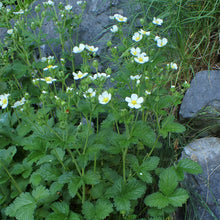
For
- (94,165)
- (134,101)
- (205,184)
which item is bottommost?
(205,184)

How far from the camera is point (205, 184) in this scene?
5.70 ft

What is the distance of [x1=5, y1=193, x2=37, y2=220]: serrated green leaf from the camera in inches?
54.1

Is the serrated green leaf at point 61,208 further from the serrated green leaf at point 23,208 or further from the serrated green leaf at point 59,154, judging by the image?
the serrated green leaf at point 59,154

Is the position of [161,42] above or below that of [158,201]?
above

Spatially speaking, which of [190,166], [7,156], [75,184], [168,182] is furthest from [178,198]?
[7,156]

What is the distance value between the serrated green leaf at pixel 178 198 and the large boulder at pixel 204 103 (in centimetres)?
70

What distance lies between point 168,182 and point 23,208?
738 millimetres

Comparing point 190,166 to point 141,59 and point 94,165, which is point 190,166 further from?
point 141,59

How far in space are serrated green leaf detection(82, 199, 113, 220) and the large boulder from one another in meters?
0.94

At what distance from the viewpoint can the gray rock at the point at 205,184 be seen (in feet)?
5.50

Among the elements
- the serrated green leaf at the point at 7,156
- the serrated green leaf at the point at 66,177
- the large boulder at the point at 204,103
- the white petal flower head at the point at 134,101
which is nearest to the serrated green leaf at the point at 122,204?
the serrated green leaf at the point at 66,177

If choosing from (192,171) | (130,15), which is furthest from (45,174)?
(130,15)

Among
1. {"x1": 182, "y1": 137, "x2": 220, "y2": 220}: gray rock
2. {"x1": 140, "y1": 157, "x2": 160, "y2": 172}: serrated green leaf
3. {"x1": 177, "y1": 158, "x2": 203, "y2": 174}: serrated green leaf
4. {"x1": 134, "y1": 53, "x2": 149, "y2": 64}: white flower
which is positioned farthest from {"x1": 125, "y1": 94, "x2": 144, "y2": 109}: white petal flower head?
{"x1": 182, "y1": 137, "x2": 220, "y2": 220}: gray rock

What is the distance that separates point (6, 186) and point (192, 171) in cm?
107
